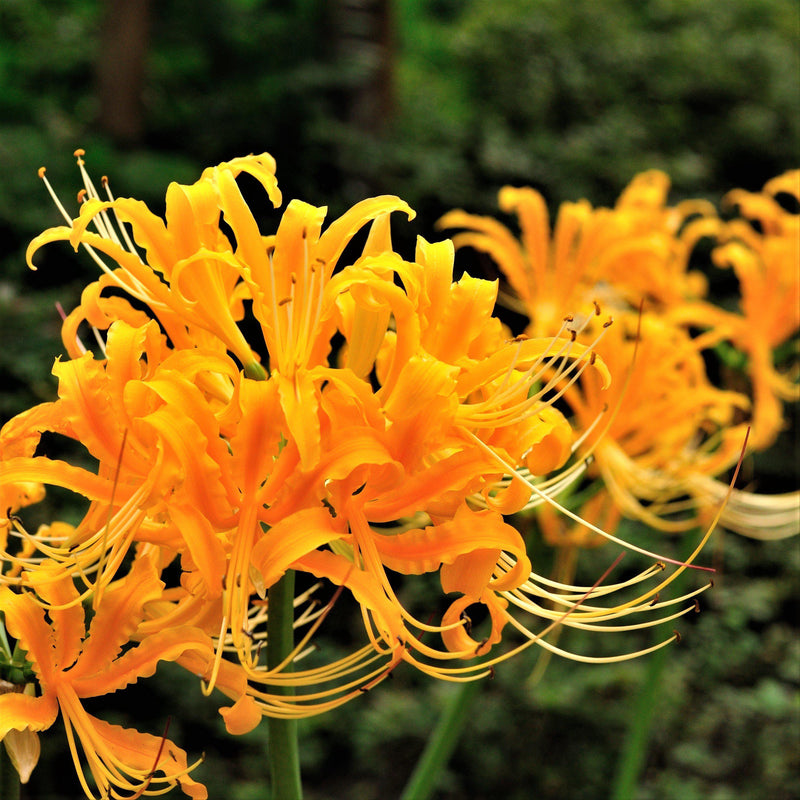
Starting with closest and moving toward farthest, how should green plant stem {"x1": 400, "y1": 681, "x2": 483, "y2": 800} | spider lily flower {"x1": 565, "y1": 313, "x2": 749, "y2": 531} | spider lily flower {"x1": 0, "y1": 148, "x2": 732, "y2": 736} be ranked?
1. spider lily flower {"x1": 0, "y1": 148, "x2": 732, "y2": 736}
2. green plant stem {"x1": 400, "y1": 681, "x2": 483, "y2": 800}
3. spider lily flower {"x1": 565, "y1": 313, "x2": 749, "y2": 531}

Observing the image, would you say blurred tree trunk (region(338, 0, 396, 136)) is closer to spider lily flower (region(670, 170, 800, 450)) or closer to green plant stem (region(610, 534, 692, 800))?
spider lily flower (region(670, 170, 800, 450))

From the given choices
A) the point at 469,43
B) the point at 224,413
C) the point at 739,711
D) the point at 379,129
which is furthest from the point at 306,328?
the point at 469,43

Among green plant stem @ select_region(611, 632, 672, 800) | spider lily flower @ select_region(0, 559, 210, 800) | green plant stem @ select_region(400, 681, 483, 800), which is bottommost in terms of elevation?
green plant stem @ select_region(611, 632, 672, 800)

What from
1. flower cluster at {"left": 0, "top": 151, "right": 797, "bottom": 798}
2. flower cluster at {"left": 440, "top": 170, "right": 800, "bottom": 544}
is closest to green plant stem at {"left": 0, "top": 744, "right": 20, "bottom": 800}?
flower cluster at {"left": 0, "top": 151, "right": 797, "bottom": 798}

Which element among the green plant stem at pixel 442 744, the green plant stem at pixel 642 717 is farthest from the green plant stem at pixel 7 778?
the green plant stem at pixel 642 717

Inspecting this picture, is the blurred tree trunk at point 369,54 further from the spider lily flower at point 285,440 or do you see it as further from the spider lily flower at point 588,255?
the spider lily flower at point 285,440

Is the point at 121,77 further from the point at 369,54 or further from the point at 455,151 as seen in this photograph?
the point at 455,151

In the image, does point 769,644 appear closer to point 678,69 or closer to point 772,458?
point 772,458

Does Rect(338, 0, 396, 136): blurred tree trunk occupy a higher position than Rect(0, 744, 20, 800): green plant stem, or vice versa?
Rect(338, 0, 396, 136): blurred tree trunk
